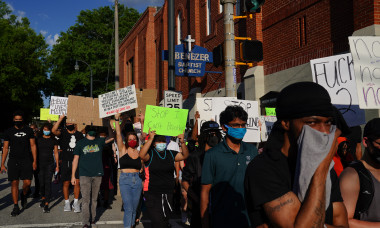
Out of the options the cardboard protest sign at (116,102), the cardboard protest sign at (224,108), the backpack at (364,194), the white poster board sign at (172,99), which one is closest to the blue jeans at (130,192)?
the cardboard protest sign at (224,108)

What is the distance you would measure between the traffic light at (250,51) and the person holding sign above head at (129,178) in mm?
2529

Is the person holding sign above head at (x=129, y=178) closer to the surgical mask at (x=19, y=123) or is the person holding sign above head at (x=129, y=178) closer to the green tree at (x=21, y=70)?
the surgical mask at (x=19, y=123)

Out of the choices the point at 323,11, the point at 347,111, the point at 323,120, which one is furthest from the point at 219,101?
the point at 323,11

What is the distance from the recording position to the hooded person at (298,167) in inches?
69.1

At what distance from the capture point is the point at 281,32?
46.8 ft

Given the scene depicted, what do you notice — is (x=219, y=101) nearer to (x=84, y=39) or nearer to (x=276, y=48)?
(x=276, y=48)

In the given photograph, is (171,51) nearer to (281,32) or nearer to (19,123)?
(19,123)

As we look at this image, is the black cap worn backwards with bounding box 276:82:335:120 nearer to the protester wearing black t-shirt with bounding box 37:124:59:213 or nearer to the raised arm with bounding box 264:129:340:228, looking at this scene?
the raised arm with bounding box 264:129:340:228

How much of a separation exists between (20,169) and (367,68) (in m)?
8.17

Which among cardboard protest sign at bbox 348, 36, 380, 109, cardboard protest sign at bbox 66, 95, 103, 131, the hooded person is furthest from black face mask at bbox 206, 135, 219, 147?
cardboard protest sign at bbox 66, 95, 103, 131

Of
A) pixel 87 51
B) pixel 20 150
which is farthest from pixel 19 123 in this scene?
pixel 87 51

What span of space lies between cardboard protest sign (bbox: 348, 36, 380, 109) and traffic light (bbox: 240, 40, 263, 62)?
2988 mm

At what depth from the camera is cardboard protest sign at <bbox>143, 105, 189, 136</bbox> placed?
7.26 metres

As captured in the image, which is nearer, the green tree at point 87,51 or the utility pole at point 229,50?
the utility pole at point 229,50
